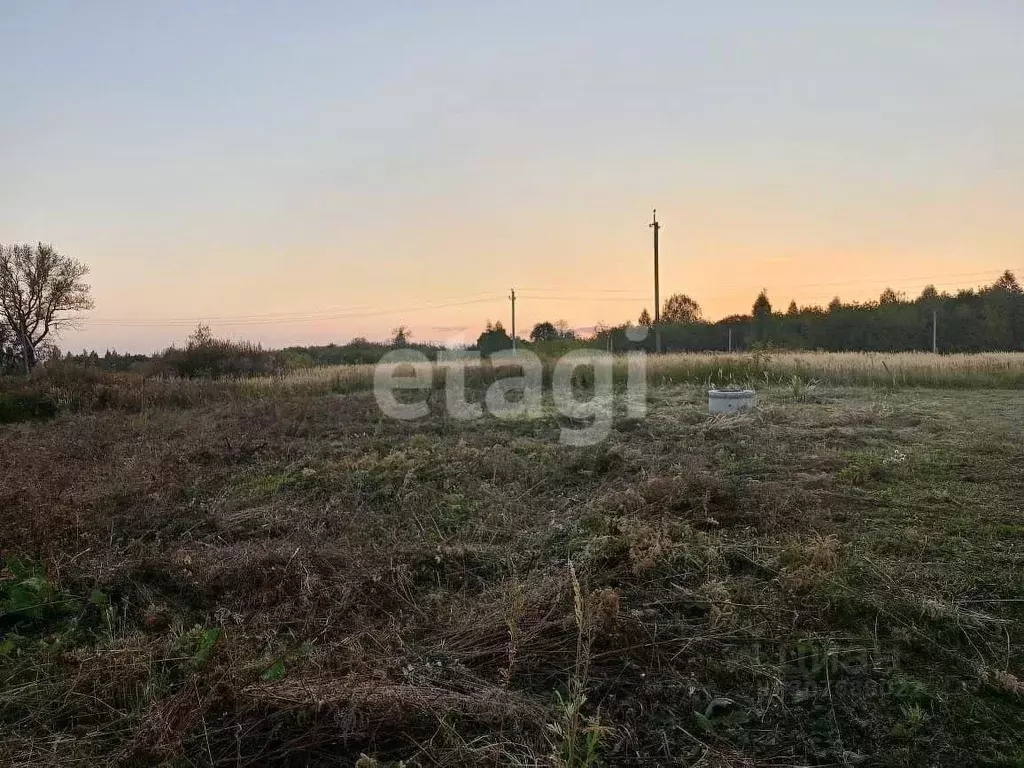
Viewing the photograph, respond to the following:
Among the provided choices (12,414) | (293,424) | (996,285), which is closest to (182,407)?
(12,414)

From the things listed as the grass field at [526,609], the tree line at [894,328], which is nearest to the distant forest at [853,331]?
the tree line at [894,328]

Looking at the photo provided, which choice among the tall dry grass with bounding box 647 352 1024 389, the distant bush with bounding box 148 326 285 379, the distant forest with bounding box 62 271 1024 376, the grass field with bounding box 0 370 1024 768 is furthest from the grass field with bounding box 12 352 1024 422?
the distant forest with bounding box 62 271 1024 376

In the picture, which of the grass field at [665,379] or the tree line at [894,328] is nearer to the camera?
the grass field at [665,379]

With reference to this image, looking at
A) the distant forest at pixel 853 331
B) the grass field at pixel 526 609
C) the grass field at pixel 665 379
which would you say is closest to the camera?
the grass field at pixel 526 609

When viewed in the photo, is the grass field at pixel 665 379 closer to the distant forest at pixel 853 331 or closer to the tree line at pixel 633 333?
the tree line at pixel 633 333

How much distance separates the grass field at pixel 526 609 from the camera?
6.82ft

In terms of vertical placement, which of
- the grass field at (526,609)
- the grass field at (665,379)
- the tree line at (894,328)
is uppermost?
the tree line at (894,328)

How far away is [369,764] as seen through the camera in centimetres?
190

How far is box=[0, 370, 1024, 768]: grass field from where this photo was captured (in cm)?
208

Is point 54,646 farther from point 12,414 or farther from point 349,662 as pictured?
point 12,414

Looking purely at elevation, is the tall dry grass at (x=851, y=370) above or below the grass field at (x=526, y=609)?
above

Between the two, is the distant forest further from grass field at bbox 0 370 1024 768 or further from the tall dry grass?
grass field at bbox 0 370 1024 768

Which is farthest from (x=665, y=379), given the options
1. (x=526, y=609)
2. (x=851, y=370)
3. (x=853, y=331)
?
(x=853, y=331)

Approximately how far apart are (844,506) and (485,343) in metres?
32.3
